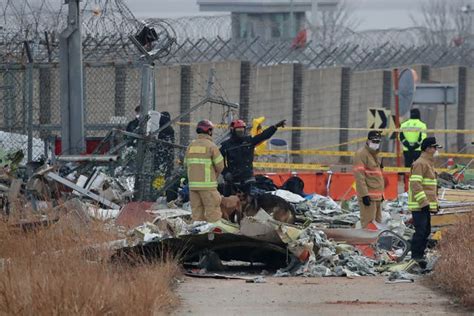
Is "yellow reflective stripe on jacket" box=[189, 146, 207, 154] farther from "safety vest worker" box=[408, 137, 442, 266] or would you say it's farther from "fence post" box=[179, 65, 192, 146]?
"fence post" box=[179, 65, 192, 146]

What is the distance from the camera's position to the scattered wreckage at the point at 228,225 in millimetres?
14523

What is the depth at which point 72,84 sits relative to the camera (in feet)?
61.9

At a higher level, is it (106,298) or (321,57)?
(321,57)

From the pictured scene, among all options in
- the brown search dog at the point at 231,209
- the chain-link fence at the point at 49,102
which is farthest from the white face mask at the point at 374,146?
the chain-link fence at the point at 49,102

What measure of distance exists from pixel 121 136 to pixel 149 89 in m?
0.81

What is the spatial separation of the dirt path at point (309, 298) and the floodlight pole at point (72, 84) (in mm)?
5424

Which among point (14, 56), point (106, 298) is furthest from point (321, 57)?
point (106, 298)

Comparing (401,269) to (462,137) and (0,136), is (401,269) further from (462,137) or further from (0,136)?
(462,137)

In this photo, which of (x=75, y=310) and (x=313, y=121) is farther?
(x=313, y=121)

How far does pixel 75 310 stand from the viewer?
991 centimetres

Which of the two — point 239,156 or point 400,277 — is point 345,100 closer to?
point 239,156

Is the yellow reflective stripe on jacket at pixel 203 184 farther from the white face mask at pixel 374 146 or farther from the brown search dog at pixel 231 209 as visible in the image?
the white face mask at pixel 374 146

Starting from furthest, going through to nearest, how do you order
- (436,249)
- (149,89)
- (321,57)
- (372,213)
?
(321,57) < (149,89) < (372,213) < (436,249)

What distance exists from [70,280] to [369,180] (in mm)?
7771
